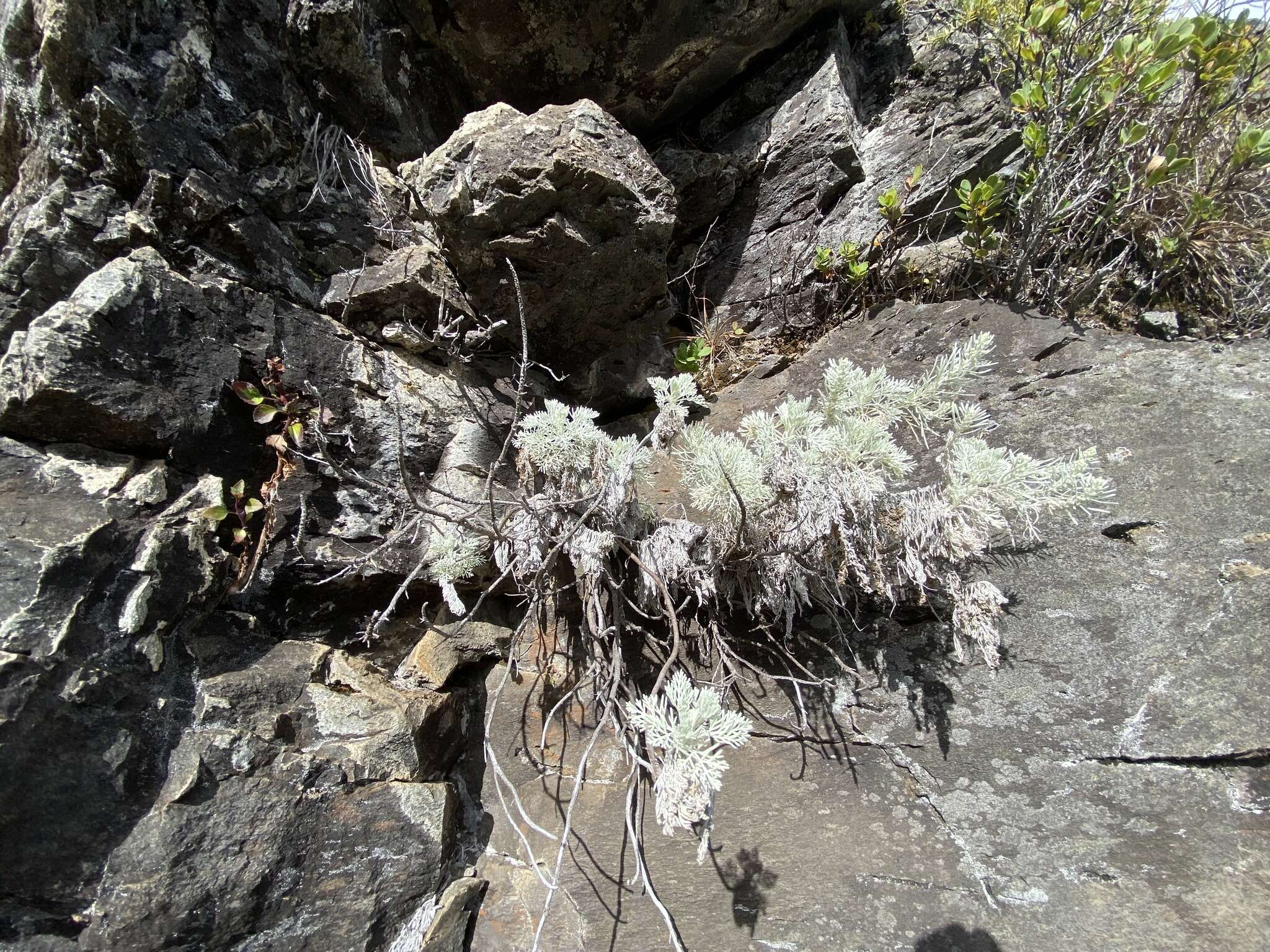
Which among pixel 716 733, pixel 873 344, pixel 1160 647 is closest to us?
pixel 716 733

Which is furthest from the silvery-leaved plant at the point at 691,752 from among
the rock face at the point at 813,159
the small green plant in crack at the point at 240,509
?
the rock face at the point at 813,159

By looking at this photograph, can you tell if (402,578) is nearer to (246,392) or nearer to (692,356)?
(246,392)

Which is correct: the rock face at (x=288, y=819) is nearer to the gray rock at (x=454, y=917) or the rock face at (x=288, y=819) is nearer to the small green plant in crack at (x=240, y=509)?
the gray rock at (x=454, y=917)

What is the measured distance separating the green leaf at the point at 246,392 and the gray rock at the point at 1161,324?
4558 mm

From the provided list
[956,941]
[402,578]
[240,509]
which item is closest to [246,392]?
[240,509]

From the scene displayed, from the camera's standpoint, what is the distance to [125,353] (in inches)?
81.7

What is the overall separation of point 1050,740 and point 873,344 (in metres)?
A: 2.14

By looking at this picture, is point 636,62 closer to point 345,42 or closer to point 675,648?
point 345,42

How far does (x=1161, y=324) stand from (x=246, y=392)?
4651 mm

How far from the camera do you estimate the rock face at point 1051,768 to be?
1771 millimetres

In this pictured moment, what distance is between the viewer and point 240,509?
2.33m

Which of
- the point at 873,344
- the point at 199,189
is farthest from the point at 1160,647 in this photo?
the point at 199,189

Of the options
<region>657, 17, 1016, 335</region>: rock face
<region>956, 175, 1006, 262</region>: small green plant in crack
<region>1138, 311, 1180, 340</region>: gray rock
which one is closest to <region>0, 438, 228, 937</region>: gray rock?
<region>657, 17, 1016, 335</region>: rock face

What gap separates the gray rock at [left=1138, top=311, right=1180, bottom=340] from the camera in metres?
2.99
